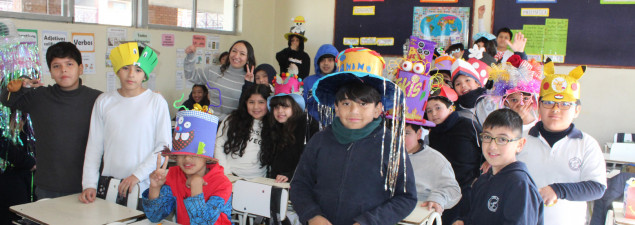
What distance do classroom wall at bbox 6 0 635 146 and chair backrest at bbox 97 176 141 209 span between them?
8.24 feet

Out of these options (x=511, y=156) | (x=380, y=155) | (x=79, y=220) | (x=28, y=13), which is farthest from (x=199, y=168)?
(x=28, y=13)

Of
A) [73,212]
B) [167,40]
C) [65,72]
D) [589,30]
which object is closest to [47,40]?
[167,40]

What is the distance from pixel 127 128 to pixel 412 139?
152 centimetres

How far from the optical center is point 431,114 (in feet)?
9.47

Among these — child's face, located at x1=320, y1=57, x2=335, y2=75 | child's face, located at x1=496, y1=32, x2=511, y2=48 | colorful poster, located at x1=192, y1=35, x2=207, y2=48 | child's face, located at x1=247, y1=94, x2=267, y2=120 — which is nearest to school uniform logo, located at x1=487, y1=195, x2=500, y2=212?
child's face, located at x1=247, y1=94, x2=267, y2=120

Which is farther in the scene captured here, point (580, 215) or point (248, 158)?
point (248, 158)

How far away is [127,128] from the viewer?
101 inches

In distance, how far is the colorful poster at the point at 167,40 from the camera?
5672 millimetres

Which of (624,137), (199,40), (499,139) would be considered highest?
(199,40)

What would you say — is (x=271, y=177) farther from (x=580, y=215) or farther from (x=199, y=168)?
(x=580, y=215)

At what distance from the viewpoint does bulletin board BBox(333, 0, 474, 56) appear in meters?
6.49

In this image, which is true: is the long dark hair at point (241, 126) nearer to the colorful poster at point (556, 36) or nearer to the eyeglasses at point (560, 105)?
the eyeglasses at point (560, 105)

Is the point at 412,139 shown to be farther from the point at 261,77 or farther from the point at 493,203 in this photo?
the point at 261,77

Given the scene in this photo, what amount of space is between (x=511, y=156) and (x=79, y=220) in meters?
1.81
